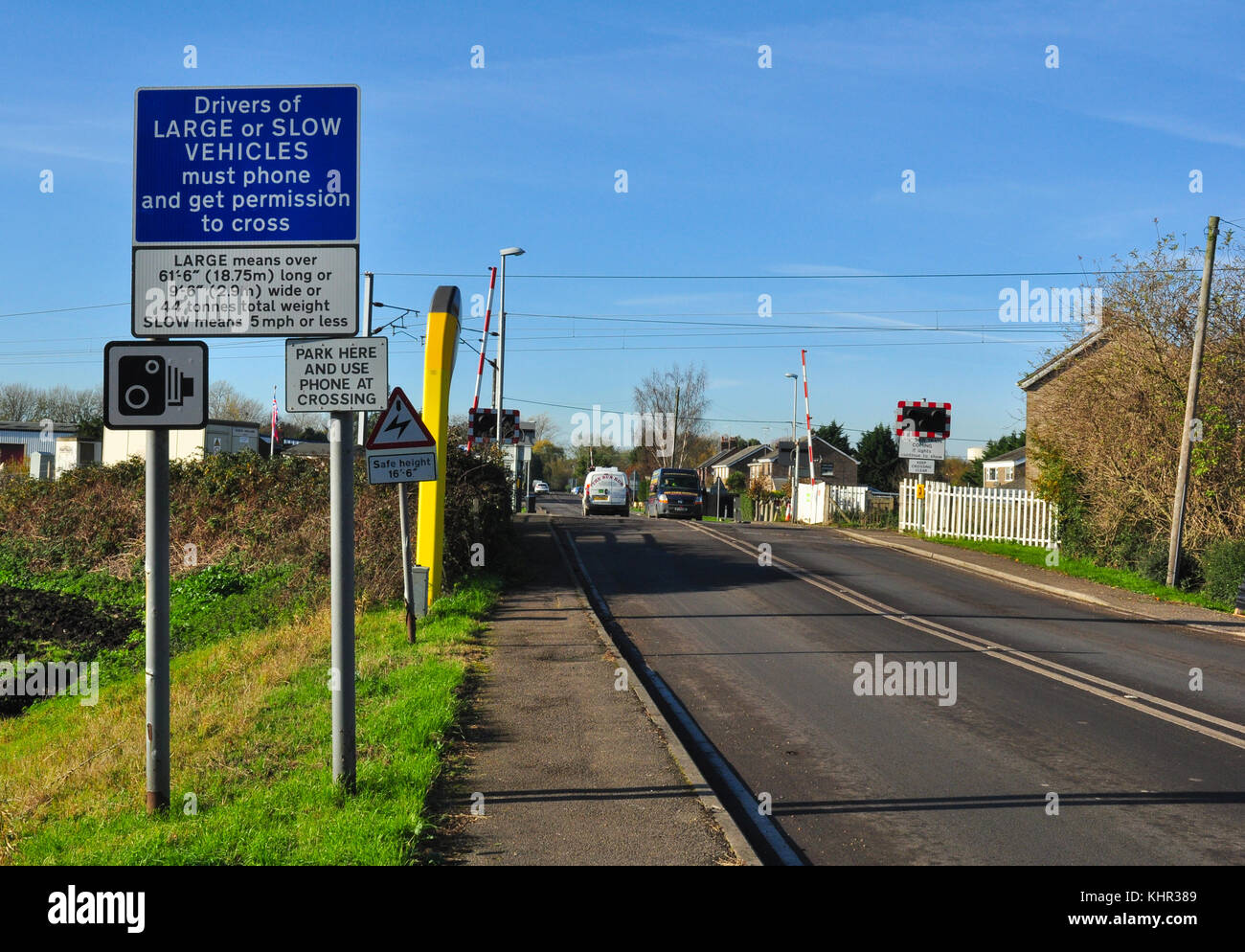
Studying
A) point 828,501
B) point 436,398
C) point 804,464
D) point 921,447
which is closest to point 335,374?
point 436,398

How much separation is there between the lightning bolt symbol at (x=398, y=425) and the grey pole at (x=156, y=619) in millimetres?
4674

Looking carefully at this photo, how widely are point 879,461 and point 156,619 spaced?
73195 millimetres

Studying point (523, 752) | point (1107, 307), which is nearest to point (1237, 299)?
point (1107, 307)

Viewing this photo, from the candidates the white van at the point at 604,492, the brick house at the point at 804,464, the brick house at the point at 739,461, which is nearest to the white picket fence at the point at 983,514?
the white van at the point at 604,492

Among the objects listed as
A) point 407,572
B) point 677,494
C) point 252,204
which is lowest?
point 407,572

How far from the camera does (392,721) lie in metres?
8.20

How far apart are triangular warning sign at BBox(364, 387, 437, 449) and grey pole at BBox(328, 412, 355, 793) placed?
171 inches

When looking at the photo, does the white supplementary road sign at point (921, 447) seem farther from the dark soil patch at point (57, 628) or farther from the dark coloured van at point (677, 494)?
the dark coloured van at point (677, 494)

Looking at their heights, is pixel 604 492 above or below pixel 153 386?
below

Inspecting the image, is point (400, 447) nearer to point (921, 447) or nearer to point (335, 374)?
A: point (335, 374)

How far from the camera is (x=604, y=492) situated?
4547cm

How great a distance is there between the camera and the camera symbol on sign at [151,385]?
597 cm

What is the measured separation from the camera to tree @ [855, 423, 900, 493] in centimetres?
7556

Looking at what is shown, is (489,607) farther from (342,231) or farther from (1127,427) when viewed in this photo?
(1127,427)
